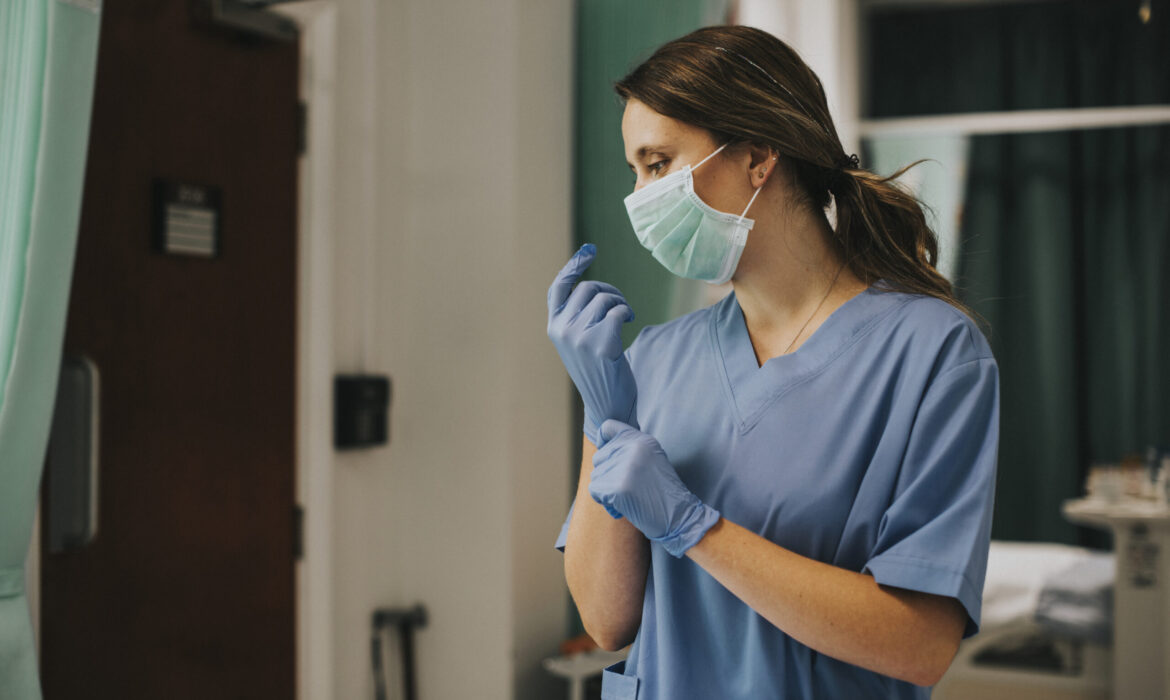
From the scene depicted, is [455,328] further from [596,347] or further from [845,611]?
[845,611]

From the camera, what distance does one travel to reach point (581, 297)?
982 mm

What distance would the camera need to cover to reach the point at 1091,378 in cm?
383

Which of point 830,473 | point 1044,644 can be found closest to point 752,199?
point 830,473

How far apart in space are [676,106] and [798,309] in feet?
0.87

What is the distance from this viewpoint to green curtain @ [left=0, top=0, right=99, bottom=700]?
1241 millimetres

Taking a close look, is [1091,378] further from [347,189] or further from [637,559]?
[637,559]

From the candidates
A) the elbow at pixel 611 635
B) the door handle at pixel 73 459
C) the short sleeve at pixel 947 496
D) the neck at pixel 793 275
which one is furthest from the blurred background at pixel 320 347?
the elbow at pixel 611 635

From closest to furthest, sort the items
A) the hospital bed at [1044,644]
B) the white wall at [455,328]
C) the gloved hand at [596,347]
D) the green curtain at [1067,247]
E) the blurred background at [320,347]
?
the gloved hand at [596,347], the blurred background at [320,347], the white wall at [455,328], the hospital bed at [1044,644], the green curtain at [1067,247]

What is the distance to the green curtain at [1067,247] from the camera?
12.2 ft

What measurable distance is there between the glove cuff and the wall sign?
1162mm

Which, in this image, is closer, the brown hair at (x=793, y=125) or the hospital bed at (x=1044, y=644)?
the brown hair at (x=793, y=125)

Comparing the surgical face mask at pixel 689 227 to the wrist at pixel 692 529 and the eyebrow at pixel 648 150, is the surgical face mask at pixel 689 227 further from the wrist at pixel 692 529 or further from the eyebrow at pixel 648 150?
the wrist at pixel 692 529

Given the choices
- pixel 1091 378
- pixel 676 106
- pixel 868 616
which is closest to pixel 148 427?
pixel 676 106

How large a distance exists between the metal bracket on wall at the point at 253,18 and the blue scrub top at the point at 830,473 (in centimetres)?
119
